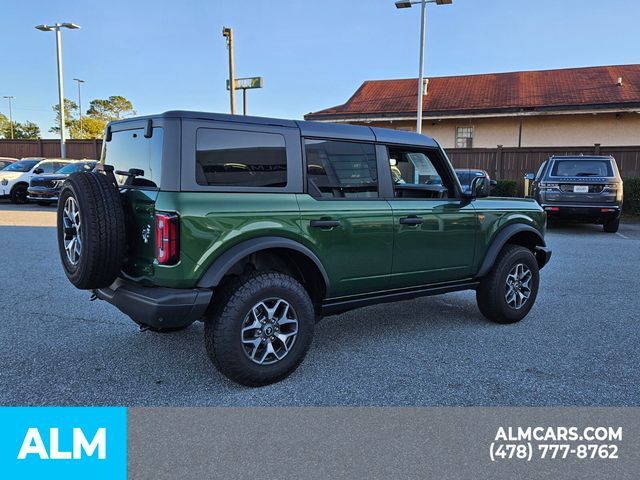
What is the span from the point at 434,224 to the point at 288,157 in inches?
58.1

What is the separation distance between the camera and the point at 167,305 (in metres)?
3.23

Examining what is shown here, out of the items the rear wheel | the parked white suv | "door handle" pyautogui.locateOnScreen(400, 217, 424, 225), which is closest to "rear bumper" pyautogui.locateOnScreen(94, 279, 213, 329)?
"door handle" pyautogui.locateOnScreen(400, 217, 424, 225)

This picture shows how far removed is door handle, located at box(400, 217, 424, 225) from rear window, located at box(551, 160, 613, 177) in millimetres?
9372

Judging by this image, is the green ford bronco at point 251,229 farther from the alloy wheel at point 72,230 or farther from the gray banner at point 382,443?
the gray banner at point 382,443

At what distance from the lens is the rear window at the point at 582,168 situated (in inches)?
478

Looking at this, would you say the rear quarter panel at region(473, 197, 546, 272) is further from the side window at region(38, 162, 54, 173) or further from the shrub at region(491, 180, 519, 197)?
the side window at region(38, 162, 54, 173)

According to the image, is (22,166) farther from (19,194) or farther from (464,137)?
(464,137)

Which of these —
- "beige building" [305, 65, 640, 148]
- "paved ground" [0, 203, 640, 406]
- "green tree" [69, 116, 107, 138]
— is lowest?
"paved ground" [0, 203, 640, 406]

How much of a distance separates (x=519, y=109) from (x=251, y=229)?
20.0m

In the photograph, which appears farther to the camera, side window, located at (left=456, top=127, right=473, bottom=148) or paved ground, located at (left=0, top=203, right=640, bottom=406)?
side window, located at (left=456, top=127, right=473, bottom=148)

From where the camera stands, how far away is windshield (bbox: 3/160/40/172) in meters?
19.1

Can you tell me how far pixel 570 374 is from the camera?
3.79 m

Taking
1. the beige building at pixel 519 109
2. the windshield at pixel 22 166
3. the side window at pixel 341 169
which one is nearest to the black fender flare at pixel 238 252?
the side window at pixel 341 169

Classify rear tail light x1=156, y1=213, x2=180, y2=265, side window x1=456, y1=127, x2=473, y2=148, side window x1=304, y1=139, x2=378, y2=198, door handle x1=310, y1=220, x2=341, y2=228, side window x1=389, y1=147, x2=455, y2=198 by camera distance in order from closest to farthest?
rear tail light x1=156, y1=213, x2=180, y2=265
door handle x1=310, y1=220, x2=341, y2=228
side window x1=304, y1=139, x2=378, y2=198
side window x1=389, y1=147, x2=455, y2=198
side window x1=456, y1=127, x2=473, y2=148
